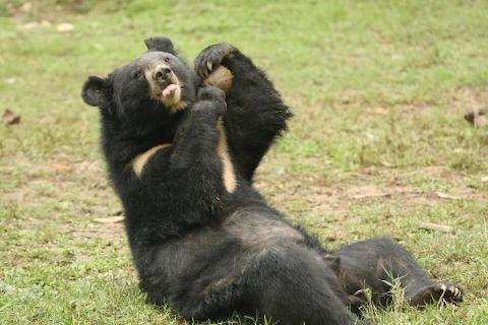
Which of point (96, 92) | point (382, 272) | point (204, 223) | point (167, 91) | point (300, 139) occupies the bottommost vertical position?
point (300, 139)

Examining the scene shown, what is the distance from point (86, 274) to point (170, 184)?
1.49m

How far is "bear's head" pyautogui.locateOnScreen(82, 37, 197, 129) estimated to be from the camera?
5047 millimetres

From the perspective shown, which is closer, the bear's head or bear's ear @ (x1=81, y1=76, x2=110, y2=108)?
the bear's head

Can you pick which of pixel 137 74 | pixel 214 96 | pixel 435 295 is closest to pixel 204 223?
pixel 214 96

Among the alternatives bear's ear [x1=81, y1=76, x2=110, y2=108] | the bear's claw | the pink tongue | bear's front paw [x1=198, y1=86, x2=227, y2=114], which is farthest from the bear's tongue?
the bear's claw

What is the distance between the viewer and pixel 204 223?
16.1 feet

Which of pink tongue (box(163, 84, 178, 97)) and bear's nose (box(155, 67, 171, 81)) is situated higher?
bear's nose (box(155, 67, 171, 81))

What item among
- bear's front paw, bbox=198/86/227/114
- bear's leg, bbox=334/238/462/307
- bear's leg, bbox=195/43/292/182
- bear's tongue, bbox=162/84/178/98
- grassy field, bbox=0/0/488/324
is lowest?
grassy field, bbox=0/0/488/324

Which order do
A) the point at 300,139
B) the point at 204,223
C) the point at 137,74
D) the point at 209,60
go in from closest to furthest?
the point at 204,223 → the point at 137,74 → the point at 209,60 → the point at 300,139

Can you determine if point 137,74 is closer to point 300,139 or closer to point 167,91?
point 167,91

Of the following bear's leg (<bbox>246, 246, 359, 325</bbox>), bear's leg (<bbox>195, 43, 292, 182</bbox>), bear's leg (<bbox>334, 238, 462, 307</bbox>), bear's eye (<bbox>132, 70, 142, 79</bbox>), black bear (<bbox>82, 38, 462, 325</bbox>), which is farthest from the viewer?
bear's leg (<bbox>195, 43, 292, 182</bbox>)

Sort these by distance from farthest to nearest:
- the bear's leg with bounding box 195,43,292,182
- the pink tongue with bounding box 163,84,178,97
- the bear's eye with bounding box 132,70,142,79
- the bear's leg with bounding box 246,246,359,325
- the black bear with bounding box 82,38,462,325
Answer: the bear's leg with bounding box 195,43,292,182 < the bear's eye with bounding box 132,70,142,79 < the pink tongue with bounding box 163,84,178,97 < the black bear with bounding box 82,38,462,325 < the bear's leg with bounding box 246,246,359,325

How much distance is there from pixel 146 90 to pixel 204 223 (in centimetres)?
83

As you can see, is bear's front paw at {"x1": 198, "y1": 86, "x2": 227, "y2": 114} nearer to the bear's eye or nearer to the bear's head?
the bear's head
